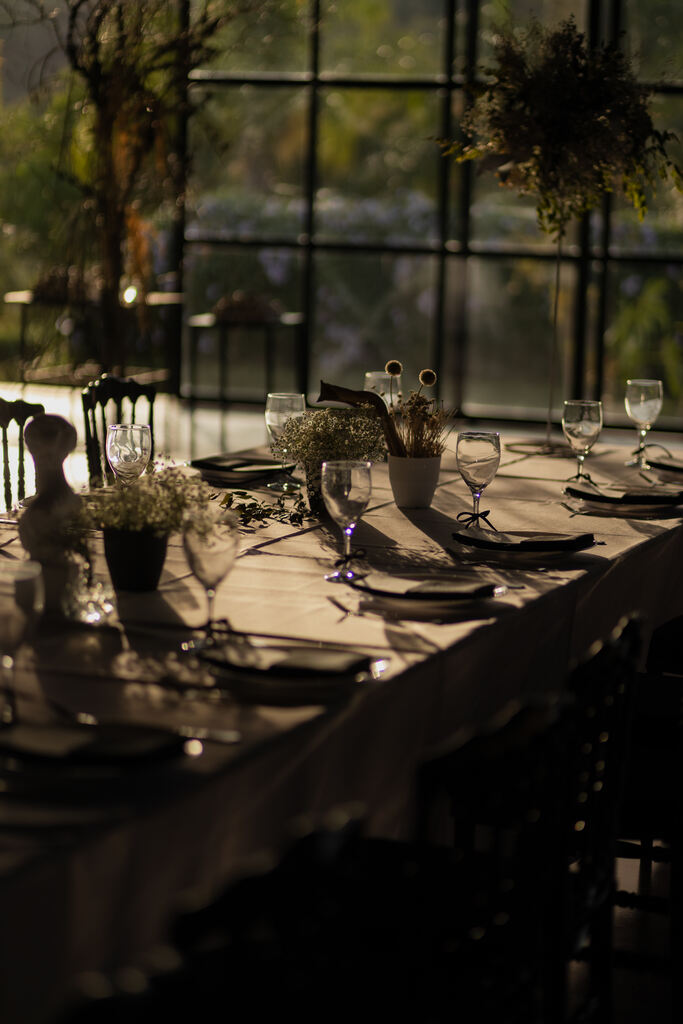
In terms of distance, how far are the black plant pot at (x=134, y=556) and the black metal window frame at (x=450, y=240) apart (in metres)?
6.73

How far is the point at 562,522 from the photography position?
2982 mm

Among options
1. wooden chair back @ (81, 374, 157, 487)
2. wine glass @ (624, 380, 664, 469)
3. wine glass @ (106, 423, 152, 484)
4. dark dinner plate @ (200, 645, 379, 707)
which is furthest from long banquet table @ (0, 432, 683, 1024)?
wooden chair back @ (81, 374, 157, 487)

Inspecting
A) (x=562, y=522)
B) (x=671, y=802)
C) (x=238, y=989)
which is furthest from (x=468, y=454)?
(x=238, y=989)

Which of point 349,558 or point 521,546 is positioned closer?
point 349,558

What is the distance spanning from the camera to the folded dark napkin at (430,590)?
2.20 metres

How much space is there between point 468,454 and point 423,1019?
1.70 m

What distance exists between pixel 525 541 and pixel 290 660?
3.23 ft

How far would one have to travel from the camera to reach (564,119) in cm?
409

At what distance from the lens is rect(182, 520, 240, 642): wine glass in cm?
189

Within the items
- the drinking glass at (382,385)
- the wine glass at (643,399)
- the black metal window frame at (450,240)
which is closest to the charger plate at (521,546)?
the wine glass at (643,399)

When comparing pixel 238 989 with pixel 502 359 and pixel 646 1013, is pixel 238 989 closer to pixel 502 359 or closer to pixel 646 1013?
pixel 646 1013

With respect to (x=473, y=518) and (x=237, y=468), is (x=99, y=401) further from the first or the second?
(x=473, y=518)

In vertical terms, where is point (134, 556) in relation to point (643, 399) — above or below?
below

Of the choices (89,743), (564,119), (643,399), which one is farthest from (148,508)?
(564,119)
